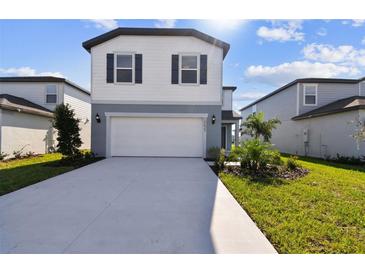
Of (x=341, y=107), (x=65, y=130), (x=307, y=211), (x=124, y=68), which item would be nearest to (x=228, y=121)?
(x=341, y=107)

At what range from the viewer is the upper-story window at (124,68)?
11.3m

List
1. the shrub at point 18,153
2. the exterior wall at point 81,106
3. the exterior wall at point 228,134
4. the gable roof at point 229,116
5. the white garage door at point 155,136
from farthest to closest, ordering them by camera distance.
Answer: the exterior wall at point 81,106
the exterior wall at point 228,134
the gable roof at point 229,116
the white garage door at point 155,136
the shrub at point 18,153

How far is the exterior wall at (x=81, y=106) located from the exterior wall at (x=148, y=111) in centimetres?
601

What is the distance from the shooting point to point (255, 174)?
285 inches

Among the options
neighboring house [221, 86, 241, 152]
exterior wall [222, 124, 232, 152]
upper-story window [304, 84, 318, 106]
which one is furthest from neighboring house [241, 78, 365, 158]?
exterior wall [222, 124, 232, 152]

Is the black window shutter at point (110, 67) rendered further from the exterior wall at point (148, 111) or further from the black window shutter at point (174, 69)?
the black window shutter at point (174, 69)

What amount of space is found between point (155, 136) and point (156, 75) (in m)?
3.28

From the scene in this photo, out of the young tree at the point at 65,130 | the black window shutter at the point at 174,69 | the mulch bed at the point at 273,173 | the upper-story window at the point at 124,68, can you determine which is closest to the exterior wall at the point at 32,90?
the upper-story window at the point at 124,68

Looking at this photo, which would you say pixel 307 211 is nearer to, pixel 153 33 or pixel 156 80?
pixel 156 80

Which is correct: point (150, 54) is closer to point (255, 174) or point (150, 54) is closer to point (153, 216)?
point (255, 174)

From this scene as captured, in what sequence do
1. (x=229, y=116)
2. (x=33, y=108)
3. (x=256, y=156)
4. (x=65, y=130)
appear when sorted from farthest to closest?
(x=229, y=116) → (x=33, y=108) → (x=65, y=130) → (x=256, y=156)

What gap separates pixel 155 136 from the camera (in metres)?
11.5

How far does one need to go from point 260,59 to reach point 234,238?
10.3m
